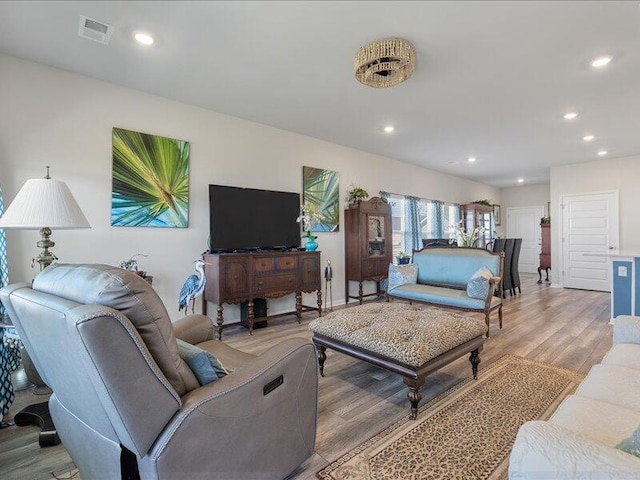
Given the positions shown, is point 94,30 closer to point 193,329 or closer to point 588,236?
point 193,329

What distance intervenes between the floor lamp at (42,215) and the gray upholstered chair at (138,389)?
631 mm

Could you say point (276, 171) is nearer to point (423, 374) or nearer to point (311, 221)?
point (311, 221)

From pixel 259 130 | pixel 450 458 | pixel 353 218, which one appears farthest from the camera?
pixel 353 218

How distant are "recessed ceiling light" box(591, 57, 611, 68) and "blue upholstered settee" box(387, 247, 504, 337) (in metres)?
2.05

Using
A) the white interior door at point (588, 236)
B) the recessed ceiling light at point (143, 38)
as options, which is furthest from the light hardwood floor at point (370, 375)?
the recessed ceiling light at point (143, 38)

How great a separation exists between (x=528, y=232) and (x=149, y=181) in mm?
10197

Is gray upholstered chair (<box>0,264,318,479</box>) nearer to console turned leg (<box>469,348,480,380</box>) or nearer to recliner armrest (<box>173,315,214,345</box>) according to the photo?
recliner armrest (<box>173,315,214,345</box>)

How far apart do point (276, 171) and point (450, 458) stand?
3.76 meters

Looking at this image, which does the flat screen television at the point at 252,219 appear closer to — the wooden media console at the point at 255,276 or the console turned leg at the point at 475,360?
the wooden media console at the point at 255,276

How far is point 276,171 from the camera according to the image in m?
4.46

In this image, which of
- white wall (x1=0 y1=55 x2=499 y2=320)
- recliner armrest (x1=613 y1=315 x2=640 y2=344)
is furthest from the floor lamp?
recliner armrest (x1=613 y1=315 x2=640 y2=344)

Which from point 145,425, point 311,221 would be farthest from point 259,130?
point 145,425

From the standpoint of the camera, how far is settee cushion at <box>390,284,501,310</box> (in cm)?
347

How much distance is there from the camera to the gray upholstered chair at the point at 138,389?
2.98 feet
